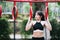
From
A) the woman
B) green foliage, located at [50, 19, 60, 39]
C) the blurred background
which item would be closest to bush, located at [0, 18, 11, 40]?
the blurred background

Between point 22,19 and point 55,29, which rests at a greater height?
point 22,19

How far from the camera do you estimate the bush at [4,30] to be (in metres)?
2.63

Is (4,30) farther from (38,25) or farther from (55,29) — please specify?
(55,29)

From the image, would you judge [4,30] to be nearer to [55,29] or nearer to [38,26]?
[38,26]

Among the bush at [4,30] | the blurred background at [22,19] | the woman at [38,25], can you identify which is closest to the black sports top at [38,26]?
the woman at [38,25]

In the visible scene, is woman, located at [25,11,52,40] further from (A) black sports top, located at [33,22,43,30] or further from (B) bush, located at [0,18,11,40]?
(B) bush, located at [0,18,11,40]

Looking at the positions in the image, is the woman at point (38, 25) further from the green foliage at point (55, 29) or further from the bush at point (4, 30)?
the bush at point (4, 30)

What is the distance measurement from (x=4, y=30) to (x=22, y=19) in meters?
0.34

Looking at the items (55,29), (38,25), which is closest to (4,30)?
(38,25)

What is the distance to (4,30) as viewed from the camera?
2656 mm

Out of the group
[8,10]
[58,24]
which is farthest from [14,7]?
[58,24]

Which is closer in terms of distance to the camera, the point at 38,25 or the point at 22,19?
the point at 38,25

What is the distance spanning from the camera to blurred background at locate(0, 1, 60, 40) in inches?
101

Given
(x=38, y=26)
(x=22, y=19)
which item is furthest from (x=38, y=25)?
(x=22, y=19)
